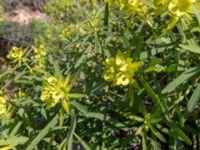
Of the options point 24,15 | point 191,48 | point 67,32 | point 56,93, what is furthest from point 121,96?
point 24,15

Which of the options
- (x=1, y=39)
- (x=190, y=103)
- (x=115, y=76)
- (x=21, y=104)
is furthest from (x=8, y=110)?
(x=1, y=39)

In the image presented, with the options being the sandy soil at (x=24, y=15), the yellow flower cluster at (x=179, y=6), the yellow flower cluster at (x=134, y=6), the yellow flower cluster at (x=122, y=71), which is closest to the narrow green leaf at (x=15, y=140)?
the yellow flower cluster at (x=122, y=71)

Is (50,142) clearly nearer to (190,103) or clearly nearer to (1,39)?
(190,103)

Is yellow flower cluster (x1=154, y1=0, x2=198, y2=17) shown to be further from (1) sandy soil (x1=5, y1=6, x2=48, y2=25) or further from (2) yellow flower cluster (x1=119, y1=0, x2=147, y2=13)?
(1) sandy soil (x1=5, y1=6, x2=48, y2=25)

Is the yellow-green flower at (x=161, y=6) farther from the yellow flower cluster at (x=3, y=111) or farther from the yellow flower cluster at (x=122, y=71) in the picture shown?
the yellow flower cluster at (x=3, y=111)

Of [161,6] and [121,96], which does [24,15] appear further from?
[161,6]

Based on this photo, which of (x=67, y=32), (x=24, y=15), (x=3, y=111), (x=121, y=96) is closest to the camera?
(x=3, y=111)

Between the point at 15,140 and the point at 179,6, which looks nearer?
the point at 179,6
